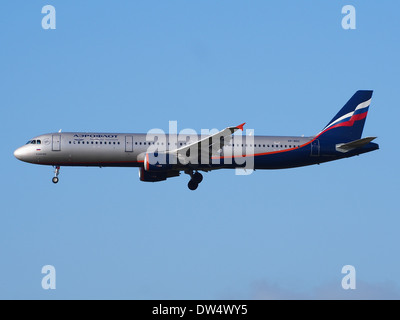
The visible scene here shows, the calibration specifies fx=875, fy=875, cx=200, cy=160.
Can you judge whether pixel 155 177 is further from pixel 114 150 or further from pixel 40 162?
pixel 40 162

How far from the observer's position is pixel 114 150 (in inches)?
2955

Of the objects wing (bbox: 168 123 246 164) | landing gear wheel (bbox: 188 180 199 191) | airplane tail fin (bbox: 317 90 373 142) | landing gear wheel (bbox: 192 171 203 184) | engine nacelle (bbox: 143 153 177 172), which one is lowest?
landing gear wheel (bbox: 188 180 199 191)

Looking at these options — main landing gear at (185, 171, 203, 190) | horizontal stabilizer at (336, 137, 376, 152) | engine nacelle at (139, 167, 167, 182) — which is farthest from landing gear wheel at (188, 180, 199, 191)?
horizontal stabilizer at (336, 137, 376, 152)

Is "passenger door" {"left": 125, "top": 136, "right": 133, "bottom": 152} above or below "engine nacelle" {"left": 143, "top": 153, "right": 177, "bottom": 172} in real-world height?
above

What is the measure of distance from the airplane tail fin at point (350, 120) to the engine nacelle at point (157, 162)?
49.9ft

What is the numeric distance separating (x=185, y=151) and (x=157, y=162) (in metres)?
2.93

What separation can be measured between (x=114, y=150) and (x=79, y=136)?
3323 millimetres

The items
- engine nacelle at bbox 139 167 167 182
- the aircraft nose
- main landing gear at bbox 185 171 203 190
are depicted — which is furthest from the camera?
main landing gear at bbox 185 171 203 190

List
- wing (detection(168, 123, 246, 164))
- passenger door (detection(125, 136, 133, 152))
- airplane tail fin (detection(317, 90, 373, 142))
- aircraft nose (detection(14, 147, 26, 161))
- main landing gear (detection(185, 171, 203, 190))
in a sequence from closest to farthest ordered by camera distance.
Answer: wing (detection(168, 123, 246, 164))
passenger door (detection(125, 136, 133, 152))
aircraft nose (detection(14, 147, 26, 161))
main landing gear (detection(185, 171, 203, 190))
airplane tail fin (detection(317, 90, 373, 142))

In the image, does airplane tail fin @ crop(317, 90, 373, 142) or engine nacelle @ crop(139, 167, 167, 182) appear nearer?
engine nacelle @ crop(139, 167, 167, 182)

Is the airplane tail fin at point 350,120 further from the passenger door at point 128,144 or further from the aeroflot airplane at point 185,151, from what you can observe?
the passenger door at point 128,144

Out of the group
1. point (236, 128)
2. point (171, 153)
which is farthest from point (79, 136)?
point (236, 128)

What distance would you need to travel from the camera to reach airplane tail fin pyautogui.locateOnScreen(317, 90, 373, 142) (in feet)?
267

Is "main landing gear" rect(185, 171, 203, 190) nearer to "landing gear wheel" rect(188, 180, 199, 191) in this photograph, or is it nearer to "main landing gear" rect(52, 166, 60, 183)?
"landing gear wheel" rect(188, 180, 199, 191)
